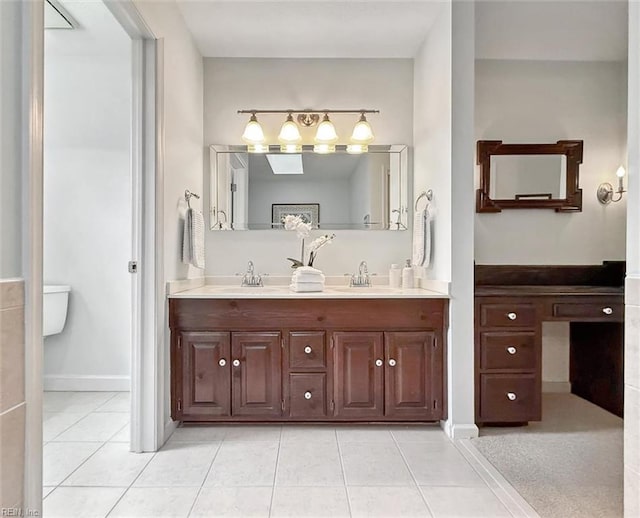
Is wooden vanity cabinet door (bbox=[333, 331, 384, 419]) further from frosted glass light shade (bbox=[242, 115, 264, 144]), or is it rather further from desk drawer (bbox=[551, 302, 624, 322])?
frosted glass light shade (bbox=[242, 115, 264, 144])

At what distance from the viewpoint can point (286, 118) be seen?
3256 mm

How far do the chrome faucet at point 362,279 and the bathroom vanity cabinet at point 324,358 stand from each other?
589 millimetres

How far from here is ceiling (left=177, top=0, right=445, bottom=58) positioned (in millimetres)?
2607

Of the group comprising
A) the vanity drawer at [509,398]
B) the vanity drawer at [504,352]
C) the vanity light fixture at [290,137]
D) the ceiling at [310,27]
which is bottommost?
the vanity drawer at [509,398]

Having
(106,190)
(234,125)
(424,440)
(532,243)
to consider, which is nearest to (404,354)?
(424,440)

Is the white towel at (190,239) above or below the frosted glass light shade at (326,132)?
below

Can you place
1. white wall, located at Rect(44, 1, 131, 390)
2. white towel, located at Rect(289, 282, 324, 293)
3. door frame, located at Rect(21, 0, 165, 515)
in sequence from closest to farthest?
door frame, located at Rect(21, 0, 165, 515) → white towel, located at Rect(289, 282, 324, 293) → white wall, located at Rect(44, 1, 131, 390)

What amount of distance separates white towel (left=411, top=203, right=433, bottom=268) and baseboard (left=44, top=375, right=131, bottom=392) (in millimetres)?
2311

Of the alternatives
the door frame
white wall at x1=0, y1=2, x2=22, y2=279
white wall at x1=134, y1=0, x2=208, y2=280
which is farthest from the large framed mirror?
white wall at x1=0, y1=2, x2=22, y2=279

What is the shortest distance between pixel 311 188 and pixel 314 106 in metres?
0.60

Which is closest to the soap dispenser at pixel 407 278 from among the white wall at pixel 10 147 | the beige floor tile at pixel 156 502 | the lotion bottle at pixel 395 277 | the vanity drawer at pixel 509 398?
the lotion bottle at pixel 395 277

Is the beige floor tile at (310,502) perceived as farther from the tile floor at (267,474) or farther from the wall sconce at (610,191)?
the wall sconce at (610,191)

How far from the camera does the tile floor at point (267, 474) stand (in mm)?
1752

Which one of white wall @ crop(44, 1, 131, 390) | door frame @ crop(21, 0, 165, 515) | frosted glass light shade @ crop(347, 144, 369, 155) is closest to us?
door frame @ crop(21, 0, 165, 515)
